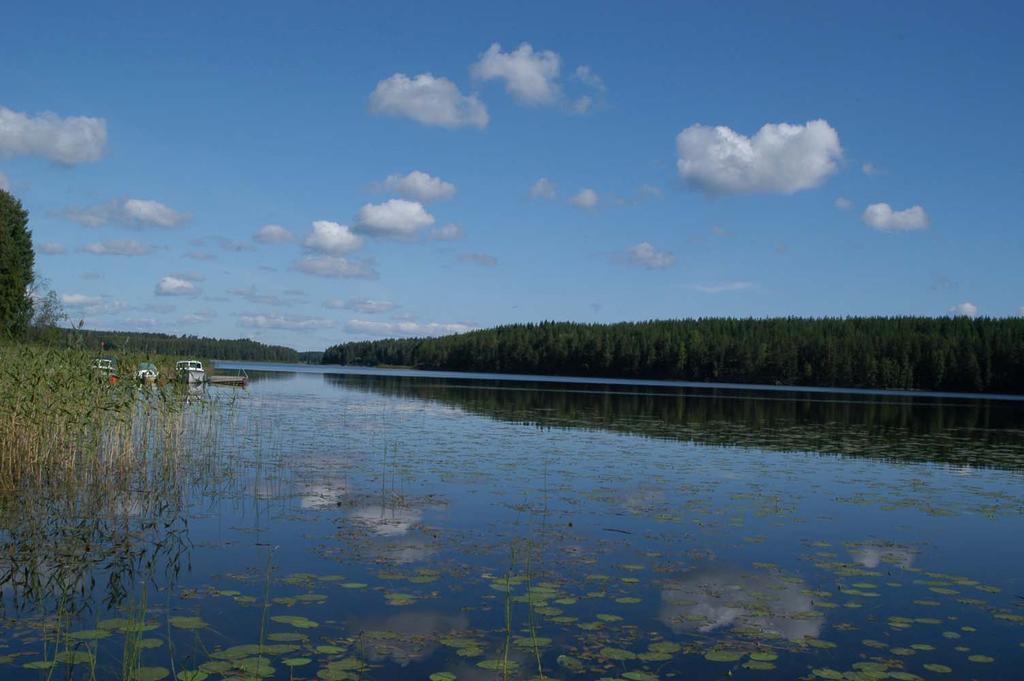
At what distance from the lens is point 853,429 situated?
3856 cm

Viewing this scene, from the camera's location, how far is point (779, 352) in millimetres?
131750

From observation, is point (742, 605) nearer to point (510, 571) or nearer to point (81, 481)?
point (510, 571)

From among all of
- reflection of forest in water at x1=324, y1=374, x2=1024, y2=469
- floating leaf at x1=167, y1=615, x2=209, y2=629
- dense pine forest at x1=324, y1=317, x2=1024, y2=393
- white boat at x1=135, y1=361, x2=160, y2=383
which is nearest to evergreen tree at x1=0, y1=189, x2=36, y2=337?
reflection of forest in water at x1=324, y1=374, x2=1024, y2=469

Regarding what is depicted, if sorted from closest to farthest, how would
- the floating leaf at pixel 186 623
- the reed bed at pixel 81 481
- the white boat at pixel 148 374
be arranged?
the floating leaf at pixel 186 623
the reed bed at pixel 81 481
the white boat at pixel 148 374

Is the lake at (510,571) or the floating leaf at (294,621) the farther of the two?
the floating leaf at (294,621)

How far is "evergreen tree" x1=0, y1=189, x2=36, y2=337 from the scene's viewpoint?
2025 inches

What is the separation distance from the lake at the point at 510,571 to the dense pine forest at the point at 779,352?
108 metres

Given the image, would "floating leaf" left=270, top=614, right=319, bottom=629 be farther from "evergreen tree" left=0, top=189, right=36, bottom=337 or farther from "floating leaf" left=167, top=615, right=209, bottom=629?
"evergreen tree" left=0, top=189, right=36, bottom=337

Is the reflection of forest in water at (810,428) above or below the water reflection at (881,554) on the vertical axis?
above

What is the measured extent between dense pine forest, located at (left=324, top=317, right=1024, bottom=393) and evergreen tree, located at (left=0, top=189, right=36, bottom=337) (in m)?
105

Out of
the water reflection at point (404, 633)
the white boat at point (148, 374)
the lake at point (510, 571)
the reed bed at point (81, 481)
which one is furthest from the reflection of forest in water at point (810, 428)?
the water reflection at point (404, 633)

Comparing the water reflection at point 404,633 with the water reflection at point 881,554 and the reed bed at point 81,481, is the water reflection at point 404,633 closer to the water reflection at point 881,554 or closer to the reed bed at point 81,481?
the reed bed at point 81,481

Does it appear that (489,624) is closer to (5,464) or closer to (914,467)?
(5,464)

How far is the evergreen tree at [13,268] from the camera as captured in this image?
5144cm
